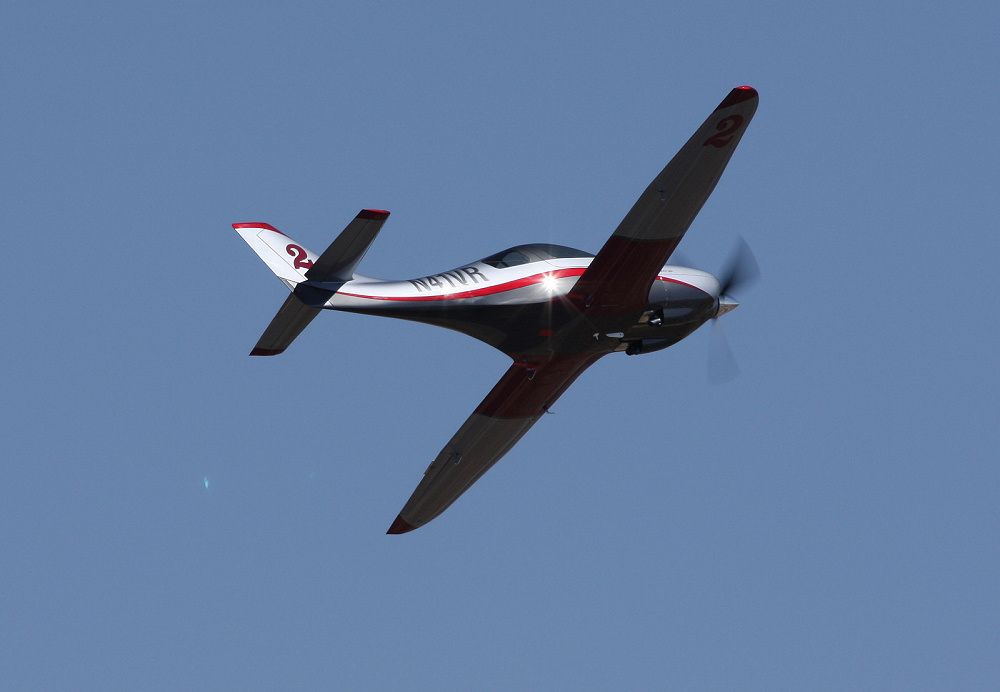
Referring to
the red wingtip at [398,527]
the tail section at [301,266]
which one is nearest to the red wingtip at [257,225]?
the tail section at [301,266]

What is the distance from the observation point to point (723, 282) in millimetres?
26672

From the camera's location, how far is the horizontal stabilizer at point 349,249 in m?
21.5

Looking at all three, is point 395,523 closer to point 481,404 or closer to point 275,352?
point 481,404

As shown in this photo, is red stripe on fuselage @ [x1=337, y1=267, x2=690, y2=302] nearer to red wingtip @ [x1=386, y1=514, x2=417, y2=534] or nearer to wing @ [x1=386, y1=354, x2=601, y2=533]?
wing @ [x1=386, y1=354, x2=601, y2=533]

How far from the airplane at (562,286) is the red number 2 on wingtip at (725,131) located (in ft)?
0.06

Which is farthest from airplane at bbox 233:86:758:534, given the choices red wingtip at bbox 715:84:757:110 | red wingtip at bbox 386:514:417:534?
red wingtip at bbox 386:514:417:534

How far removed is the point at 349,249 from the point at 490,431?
748 cm

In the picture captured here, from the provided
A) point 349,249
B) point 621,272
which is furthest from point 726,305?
point 349,249

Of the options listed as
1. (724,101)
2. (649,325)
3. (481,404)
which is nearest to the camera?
(724,101)

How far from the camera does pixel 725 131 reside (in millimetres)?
22359

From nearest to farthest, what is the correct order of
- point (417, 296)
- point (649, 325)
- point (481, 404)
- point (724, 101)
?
point (724, 101) → point (417, 296) → point (649, 325) → point (481, 404)

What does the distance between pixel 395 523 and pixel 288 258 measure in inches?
302

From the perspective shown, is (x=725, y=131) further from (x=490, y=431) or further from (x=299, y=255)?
(x=490, y=431)

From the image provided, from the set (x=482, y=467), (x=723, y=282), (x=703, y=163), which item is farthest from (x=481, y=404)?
(x=703, y=163)
